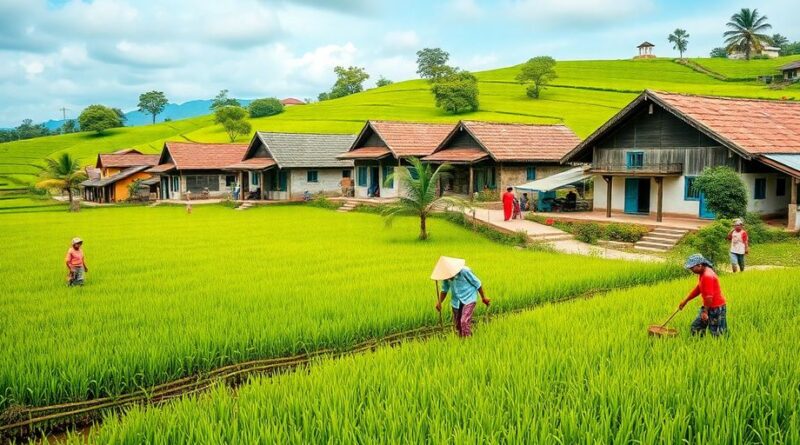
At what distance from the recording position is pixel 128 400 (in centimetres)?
700

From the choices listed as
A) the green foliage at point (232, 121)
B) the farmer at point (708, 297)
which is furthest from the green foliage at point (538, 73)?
the farmer at point (708, 297)

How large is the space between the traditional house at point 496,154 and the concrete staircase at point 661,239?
34.2 feet

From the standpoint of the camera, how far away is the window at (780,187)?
72.1 feet

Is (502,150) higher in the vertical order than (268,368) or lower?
higher

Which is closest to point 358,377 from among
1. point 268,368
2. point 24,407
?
point 268,368

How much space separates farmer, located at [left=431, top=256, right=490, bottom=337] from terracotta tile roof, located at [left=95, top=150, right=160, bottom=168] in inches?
2022

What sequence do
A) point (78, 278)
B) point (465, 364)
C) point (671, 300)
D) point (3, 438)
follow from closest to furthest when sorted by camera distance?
point (3, 438) < point (465, 364) < point (671, 300) < point (78, 278)

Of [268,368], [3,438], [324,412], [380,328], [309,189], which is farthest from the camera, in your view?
[309,189]

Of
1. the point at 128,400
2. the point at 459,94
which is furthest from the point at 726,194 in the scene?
the point at 459,94

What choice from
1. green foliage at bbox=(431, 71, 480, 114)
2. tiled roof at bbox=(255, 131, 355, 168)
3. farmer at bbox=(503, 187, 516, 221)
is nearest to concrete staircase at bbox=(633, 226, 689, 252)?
farmer at bbox=(503, 187, 516, 221)

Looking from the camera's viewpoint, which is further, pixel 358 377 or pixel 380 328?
pixel 380 328

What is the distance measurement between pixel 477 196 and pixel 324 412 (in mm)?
25300

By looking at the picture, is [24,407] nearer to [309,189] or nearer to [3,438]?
[3,438]

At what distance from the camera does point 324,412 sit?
5.56 metres
